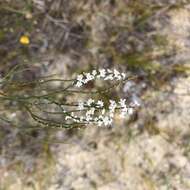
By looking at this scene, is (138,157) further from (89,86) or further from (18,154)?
(18,154)

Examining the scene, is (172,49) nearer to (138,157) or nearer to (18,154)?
(138,157)

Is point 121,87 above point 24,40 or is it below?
below

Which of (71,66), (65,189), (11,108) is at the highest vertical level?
(71,66)

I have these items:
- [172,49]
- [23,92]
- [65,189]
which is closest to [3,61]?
[23,92]

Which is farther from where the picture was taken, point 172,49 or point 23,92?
point 172,49

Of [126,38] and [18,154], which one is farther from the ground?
[126,38]

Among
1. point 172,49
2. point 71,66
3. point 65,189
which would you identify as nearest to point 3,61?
point 71,66
